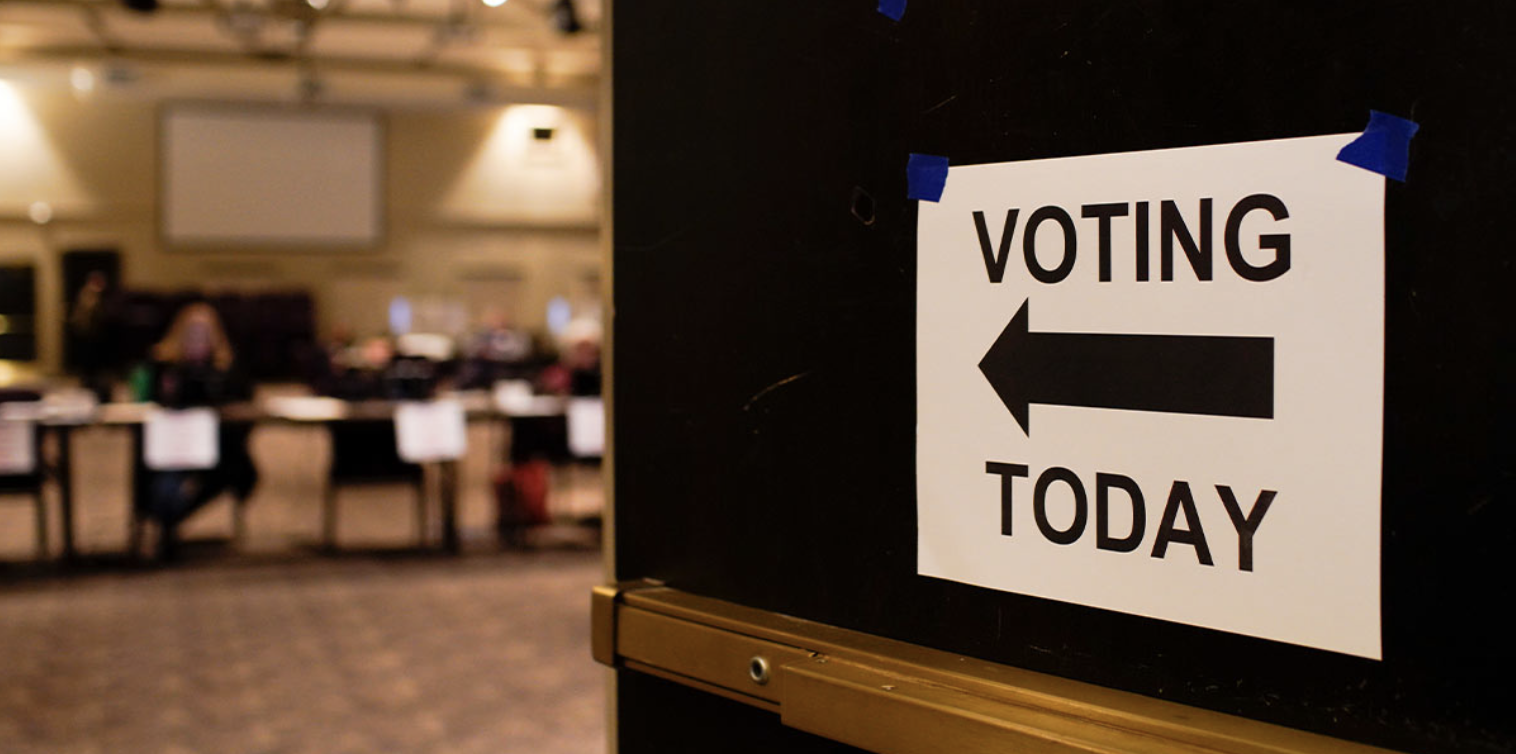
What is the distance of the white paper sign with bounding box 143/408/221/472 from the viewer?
5.99m

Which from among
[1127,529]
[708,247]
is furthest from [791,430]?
[1127,529]

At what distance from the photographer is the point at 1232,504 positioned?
0.75m

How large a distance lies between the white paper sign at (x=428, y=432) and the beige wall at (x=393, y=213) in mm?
7798

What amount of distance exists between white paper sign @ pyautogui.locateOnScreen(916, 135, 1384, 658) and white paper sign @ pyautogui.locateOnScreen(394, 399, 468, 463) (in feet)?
18.7

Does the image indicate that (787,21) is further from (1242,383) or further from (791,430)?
(1242,383)

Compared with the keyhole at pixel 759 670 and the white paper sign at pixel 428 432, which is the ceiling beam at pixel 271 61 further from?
the keyhole at pixel 759 670

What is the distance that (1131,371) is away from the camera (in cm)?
80

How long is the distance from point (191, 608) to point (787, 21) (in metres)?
5.27

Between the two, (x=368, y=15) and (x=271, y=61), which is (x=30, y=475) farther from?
(x=271, y=61)

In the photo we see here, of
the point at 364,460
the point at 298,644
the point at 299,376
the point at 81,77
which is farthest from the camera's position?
the point at 299,376

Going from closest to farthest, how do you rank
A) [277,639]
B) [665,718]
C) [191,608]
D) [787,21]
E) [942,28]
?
[942,28], [787,21], [665,718], [277,639], [191,608]

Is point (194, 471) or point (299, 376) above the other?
point (299, 376)

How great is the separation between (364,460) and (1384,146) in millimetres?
6344

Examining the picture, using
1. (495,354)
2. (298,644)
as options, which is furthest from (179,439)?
(495,354)
